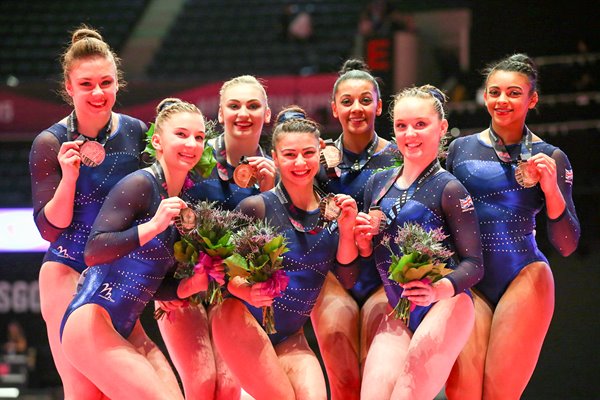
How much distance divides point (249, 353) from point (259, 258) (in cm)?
48

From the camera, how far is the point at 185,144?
412 cm

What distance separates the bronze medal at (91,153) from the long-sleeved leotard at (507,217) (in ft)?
5.89

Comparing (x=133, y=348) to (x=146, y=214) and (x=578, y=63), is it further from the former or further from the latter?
(x=578, y=63)

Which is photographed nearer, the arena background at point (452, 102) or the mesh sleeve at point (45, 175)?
the mesh sleeve at point (45, 175)

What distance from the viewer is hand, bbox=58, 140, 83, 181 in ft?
13.5

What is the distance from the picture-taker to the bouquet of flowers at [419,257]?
3.85 m

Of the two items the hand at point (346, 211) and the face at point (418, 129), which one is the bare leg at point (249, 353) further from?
the face at point (418, 129)

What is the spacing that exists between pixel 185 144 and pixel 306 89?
4596mm

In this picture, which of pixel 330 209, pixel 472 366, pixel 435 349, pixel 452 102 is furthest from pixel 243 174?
pixel 452 102

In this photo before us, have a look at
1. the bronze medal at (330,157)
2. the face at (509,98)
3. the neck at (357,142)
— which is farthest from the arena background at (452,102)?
the face at (509,98)

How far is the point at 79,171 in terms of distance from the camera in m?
4.41

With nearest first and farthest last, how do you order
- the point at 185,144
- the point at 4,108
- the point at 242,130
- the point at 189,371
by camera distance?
the point at 185,144
the point at 189,371
the point at 242,130
the point at 4,108

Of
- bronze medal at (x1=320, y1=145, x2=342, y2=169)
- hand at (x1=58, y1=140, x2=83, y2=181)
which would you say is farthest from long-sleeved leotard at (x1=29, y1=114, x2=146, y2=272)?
bronze medal at (x1=320, y1=145, x2=342, y2=169)

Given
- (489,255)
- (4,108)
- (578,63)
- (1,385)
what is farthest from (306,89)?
(489,255)
